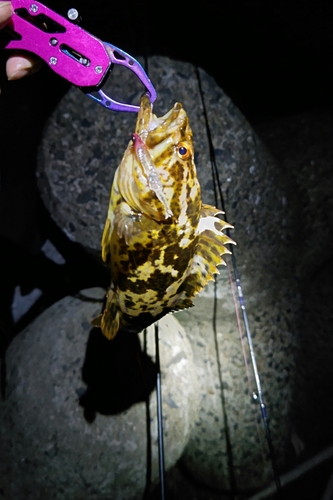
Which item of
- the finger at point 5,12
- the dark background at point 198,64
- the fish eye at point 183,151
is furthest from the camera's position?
the dark background at point 198,64

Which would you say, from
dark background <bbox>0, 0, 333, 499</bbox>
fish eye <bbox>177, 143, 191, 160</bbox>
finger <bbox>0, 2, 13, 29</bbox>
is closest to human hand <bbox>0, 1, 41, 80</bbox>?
finger <bbox>0, 2, 13, 29</bbox>

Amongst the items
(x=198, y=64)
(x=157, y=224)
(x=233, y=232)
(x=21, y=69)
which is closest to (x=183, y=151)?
(x=157, y=224)

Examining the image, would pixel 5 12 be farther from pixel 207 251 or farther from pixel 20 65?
pixel 207 251

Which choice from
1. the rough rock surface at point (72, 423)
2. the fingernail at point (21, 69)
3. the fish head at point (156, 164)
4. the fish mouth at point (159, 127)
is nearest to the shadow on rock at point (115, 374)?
the rough rock surface at point (72, 423)

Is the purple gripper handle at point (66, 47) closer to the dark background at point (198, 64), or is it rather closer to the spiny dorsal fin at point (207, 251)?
the spiny dorsal fin at point (207, 251)

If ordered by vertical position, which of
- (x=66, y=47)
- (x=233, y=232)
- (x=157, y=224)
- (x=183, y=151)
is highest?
(x=66, y=47)

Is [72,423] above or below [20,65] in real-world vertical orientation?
below
